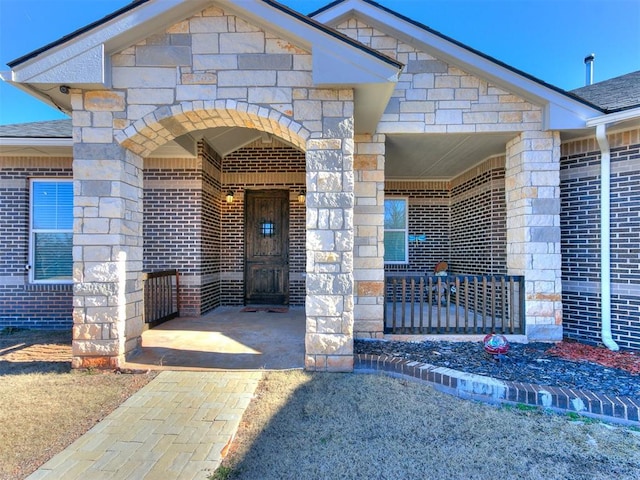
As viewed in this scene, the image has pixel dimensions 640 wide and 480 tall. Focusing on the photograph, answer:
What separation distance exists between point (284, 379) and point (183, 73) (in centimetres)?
338

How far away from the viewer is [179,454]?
247cm

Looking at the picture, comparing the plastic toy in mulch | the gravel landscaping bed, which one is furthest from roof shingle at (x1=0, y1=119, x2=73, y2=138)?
the plastic toy in mulch

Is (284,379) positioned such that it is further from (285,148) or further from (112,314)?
(285,148)

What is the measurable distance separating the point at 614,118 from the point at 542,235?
172 cm

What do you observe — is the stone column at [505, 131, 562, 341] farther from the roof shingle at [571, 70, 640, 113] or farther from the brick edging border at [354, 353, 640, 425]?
the brick edging border at [354, 353, 640, 425]

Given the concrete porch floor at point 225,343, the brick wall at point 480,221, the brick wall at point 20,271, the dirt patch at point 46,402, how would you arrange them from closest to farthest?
the dirt patch at point 46,402, the concrete porch floor at point 225,343, the brick wall at point 480,221, the brick wall at point 20,271

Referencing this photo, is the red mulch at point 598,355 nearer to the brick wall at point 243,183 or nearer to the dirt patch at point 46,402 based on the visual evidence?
the brick wall at point 243,183

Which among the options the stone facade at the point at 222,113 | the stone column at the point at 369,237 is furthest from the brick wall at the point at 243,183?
the stone facade at the point at 222,113

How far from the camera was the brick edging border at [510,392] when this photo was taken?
3098mm

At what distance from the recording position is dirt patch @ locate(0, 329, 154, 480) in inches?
98.6

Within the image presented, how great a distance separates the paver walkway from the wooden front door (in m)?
4.09

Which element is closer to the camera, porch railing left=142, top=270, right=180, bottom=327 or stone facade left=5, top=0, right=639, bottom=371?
stone facade left=5, top=0, right=639, bottom=371

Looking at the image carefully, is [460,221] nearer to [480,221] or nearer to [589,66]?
[480,221]

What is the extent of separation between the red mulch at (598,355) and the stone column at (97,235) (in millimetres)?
5273
